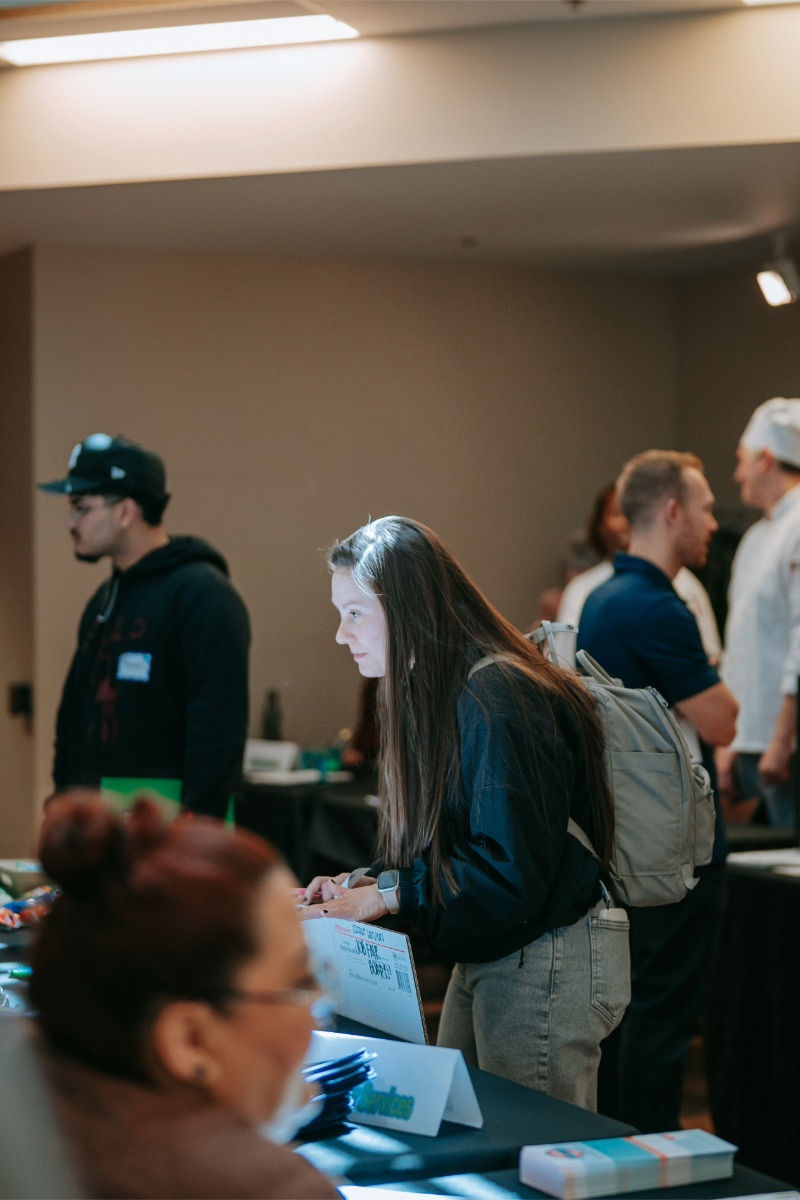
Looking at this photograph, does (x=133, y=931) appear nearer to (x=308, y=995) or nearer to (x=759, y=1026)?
(x=308, y=995)

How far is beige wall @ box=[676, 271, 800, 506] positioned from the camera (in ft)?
13.4

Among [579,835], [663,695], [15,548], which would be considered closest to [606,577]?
[663,695]

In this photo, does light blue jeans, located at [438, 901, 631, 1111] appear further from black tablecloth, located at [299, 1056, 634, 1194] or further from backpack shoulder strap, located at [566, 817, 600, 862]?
black tablecloth, located at [299, 1056, 634, 1194]

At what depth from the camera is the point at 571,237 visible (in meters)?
3.73

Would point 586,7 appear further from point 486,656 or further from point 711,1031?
point 711,1031

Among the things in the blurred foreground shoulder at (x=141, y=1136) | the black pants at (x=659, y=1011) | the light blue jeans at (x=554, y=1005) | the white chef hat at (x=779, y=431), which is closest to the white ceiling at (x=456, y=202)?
the white chef hat at (x=779, y=431)

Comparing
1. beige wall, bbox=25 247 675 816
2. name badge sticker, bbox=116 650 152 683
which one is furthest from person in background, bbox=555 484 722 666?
name badge sticker, bbox=116 650 152 683

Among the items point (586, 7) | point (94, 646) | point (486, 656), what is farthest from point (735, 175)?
point (486, 656)

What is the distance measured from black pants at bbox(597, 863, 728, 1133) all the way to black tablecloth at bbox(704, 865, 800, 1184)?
126 millimetres

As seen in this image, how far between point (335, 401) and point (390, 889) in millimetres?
1755

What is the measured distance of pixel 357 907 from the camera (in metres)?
1.56

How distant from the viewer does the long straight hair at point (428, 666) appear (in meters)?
1.55

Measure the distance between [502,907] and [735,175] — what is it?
8.25 feet

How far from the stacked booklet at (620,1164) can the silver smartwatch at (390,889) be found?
1.40 ft
